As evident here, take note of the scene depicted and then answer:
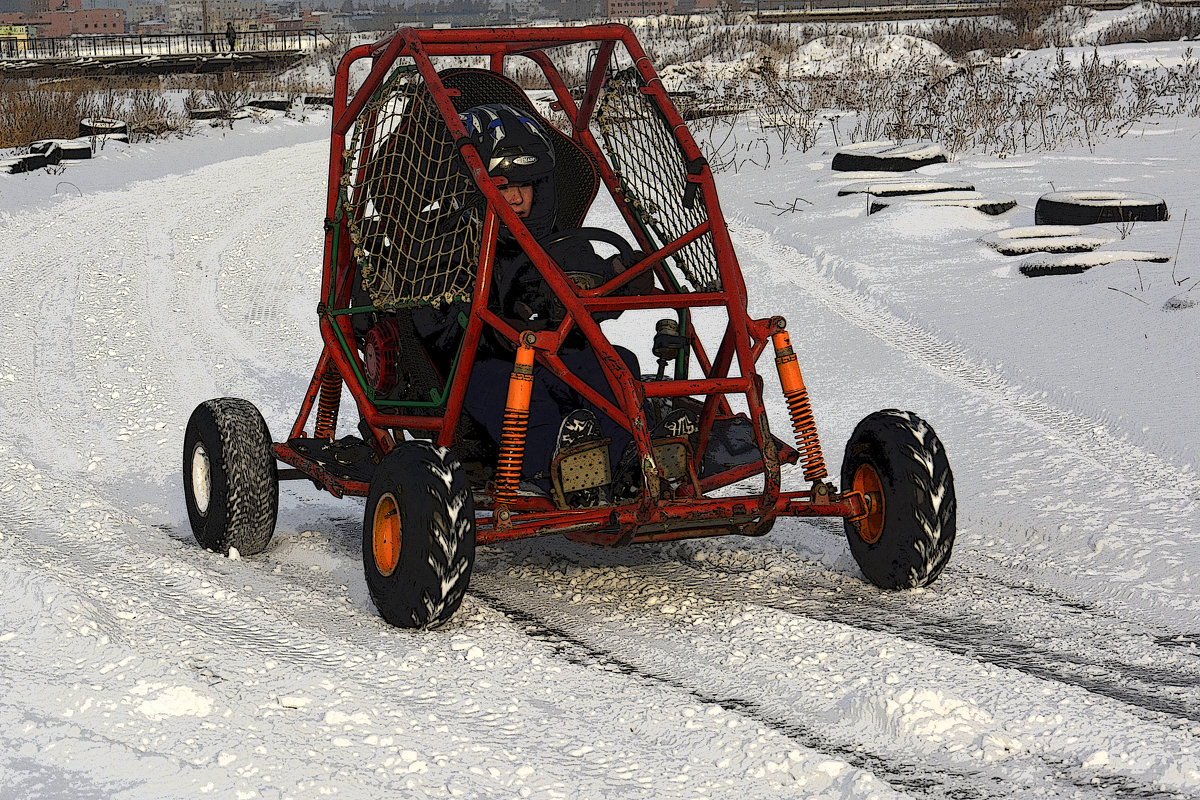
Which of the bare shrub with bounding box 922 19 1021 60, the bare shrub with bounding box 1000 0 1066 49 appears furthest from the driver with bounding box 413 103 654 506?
the bare shrub with bounding box 1000 0 1066 49

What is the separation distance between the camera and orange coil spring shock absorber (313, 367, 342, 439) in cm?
509

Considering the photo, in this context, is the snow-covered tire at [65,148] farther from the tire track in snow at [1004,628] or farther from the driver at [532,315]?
the tire track in snow at [1004,628]

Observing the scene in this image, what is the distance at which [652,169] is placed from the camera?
16.4ft

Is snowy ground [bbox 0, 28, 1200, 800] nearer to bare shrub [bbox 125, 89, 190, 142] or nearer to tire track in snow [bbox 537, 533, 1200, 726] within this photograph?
tire track in snow [bbox 537, 533, 1200, 726]

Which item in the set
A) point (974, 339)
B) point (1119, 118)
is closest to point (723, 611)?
point (974, 339)

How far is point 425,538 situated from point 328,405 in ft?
5.51

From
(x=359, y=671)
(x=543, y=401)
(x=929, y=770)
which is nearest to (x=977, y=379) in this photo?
(x=543, y=401)

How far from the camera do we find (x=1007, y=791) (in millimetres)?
2793

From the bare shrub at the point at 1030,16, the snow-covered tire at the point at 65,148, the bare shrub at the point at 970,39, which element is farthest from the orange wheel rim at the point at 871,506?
the bare shrub at the point at 1030,16

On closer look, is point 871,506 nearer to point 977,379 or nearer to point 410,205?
point 410,205

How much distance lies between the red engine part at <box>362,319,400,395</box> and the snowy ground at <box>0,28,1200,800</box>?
1.95ft

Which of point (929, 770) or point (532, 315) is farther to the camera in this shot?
point (532, 315)

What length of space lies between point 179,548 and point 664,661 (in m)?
2.02

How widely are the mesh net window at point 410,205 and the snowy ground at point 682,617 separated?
0.97m
